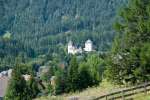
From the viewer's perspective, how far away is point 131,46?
39.9 m

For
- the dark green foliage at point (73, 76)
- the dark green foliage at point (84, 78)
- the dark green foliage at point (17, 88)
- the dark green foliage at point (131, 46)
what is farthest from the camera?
the dark green foliage at point (17, 88)

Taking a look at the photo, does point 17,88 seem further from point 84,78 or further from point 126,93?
point 126,93

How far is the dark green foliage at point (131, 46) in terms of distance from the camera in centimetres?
3912

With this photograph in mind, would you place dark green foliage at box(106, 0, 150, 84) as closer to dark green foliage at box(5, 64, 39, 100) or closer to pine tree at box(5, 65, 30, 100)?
dark green foliage at box(5, 64, 39, 100)

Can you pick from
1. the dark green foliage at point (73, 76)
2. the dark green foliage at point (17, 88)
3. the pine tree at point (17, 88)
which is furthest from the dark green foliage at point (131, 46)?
the pine tree at point (17, 88)

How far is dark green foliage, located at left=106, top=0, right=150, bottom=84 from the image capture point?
3912cm

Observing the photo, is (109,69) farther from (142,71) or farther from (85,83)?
(85,83)

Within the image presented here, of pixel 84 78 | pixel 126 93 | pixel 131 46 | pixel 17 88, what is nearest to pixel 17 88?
pixel 17 88

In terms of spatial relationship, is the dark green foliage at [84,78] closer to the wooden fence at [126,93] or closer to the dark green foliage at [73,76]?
the dark green foliage at [73,76]

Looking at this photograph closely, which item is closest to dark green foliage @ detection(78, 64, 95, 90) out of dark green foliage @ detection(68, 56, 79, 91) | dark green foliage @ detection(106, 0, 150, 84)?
dark green foliage @ detection(68, 56, 79, 91)

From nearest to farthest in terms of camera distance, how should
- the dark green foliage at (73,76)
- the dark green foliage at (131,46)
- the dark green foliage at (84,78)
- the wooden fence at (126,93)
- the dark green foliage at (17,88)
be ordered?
the wooden fence at (126,93) < the dark green foliage at (131,46) < the dark green foliage at (73,76) < the dark green foliage at (84,78) < the dark green foliage at (17,88)

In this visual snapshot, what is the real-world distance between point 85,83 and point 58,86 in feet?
17.9

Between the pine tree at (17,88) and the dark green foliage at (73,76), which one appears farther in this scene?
the pine tree at (17,88)

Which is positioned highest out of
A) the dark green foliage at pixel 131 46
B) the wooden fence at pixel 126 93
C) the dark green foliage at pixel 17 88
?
the dark green foliage at pixel 131 46
